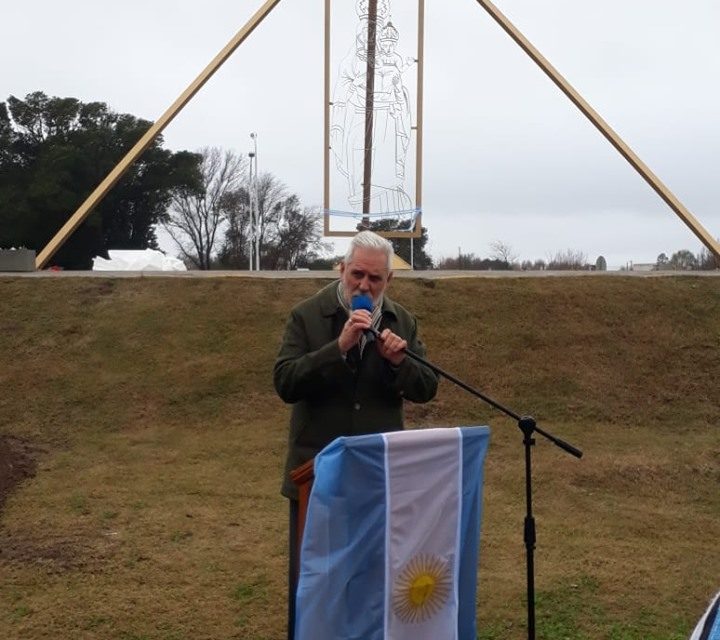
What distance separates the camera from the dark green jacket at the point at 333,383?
9.02 ft

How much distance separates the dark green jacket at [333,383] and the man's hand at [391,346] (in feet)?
0.22

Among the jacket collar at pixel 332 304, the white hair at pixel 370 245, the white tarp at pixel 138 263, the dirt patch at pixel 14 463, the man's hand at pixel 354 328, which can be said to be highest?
the white tarp at pixel 138 263

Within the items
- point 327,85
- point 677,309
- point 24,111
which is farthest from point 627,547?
point 24,111

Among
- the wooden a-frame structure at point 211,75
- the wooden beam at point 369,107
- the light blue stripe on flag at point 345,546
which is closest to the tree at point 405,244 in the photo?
the wooden beam at point 369,107

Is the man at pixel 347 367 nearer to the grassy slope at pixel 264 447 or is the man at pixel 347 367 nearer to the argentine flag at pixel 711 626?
the argentine flag at pixel 711 626

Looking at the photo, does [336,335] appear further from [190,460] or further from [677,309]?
[677,309]

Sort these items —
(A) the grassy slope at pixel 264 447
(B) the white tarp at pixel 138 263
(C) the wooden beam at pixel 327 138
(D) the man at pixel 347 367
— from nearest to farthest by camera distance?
(D) the man at pixel 347 367 < (A) the grassy slope at pixel 264 447 < (C) the wooden beam at pixel 327 138 < (B) the white tarp at pixel 138 263

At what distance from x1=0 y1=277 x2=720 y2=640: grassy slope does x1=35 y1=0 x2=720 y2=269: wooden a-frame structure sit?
85.8 inches

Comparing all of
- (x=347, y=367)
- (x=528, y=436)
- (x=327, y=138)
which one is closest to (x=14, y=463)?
(x=347, y=367)

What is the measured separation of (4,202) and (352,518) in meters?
31.2

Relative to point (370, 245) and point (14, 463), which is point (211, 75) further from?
point (370, 245)

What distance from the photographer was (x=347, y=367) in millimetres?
2748

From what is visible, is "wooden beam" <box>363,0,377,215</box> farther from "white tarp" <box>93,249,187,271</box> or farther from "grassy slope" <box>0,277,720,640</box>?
"white tarp" <box>93,249,187,271</box>

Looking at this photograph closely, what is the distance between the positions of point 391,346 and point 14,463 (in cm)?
564
